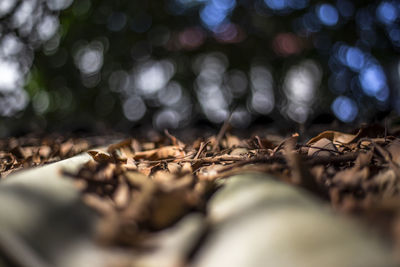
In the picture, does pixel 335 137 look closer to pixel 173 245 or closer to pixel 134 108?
pixel 173 245

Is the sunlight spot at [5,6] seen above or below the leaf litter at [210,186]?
above

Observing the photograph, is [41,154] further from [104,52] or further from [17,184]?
[104,52]

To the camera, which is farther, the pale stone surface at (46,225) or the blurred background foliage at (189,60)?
the blurred background foliage at (189,60)

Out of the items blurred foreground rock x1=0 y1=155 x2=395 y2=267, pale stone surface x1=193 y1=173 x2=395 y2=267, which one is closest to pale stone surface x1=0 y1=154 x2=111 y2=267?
blurred foreground rock x1=0 y1=155 x2=395 y2=267

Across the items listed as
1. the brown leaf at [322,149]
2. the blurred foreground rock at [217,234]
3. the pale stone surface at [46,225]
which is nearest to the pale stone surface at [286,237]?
the blurred foreground rock at [217,234]

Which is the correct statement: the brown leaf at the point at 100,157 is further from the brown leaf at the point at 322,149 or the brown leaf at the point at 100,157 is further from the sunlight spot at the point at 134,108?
the sunlight spot at the point at 134,108

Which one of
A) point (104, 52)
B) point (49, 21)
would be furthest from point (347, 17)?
point (49, 21)

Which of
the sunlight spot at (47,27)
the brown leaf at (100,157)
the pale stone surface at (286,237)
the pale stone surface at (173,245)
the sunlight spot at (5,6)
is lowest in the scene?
the pale stone surface at (286,237)
